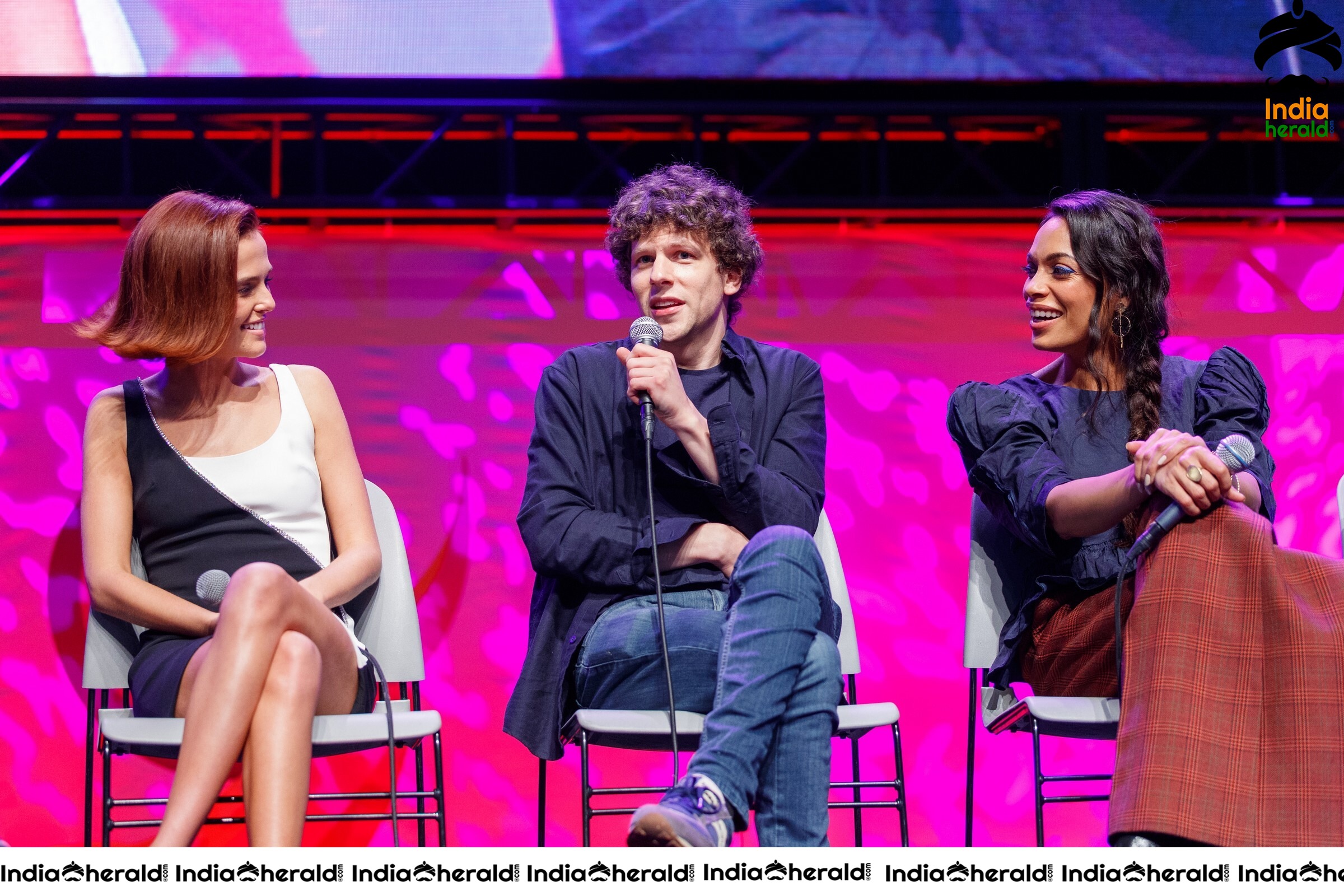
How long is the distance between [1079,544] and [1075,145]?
5.50ft

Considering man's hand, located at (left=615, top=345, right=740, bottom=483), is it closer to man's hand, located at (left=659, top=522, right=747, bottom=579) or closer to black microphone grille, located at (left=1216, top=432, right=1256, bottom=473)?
man's hand, located at (left=659, top=522, right=747, bottom=579)

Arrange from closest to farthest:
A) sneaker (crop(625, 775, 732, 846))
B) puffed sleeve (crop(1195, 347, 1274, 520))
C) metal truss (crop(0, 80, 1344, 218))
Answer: sneaker (crop(625, 775, 732, 846)), puffed sleeve (crop(1195, 347, 1274, 520)), metal truss (crop(0, 80, 1344, 218))

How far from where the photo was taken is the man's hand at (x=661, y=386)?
2.17m

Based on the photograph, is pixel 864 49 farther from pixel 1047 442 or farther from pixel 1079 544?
pixel 1079 544

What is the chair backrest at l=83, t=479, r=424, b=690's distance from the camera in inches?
91.7

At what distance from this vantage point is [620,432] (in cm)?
244

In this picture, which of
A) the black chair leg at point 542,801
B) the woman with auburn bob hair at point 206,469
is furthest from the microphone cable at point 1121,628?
the woman with auburn bob hair at point 206,469

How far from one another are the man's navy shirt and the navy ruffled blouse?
31cm

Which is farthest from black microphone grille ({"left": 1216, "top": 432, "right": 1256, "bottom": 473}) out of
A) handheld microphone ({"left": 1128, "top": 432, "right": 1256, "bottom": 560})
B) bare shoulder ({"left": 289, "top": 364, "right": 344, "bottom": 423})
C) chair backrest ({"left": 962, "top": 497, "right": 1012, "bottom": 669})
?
bare shoulder ({"left": 289, "top": 364, "right": 344, "bottom": 423})


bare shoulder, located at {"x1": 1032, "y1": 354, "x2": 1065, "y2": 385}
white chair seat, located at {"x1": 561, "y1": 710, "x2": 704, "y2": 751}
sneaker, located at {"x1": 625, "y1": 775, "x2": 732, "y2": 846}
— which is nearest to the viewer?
sneaker, located at {"x1": 625, "y1": 775, "x2": 732, "y2": 846}

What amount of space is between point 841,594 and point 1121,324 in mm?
756

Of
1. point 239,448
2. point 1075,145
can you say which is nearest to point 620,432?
point 239,448

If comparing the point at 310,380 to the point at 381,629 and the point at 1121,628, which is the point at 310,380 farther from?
the point at 1121,628

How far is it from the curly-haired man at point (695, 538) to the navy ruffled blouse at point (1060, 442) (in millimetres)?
317
